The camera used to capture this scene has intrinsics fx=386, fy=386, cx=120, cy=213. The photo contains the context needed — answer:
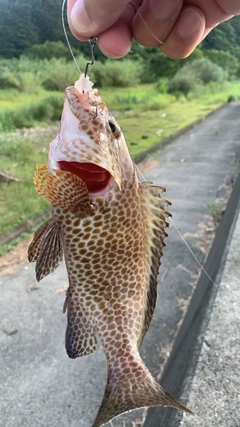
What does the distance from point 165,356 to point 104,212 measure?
7.33 ft

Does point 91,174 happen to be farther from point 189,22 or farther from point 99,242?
point 189,22

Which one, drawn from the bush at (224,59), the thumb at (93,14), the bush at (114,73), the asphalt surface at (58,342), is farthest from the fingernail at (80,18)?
the bush at (224,59)

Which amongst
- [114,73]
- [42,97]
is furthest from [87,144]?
[114,73]

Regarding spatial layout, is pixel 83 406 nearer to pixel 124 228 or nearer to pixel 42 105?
pixel 124 228

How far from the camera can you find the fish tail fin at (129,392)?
1.13 meters

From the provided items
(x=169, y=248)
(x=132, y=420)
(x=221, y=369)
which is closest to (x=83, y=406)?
(x=132, y=420)

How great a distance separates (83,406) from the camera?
8.69ft

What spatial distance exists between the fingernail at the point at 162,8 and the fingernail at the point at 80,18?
0.46 metres

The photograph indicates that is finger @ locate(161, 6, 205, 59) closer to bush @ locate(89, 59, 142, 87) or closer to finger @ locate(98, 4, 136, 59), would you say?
finger @ locate(98, 4, 136, 59)

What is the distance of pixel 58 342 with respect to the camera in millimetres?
3209

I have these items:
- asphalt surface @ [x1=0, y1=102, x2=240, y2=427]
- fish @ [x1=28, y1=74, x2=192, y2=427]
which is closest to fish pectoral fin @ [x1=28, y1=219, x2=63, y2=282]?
fish @ [x1=28, y1=74, x2=192, y2=427]

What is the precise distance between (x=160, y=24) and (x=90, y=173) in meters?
→ 0.95

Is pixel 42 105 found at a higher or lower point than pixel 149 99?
higher

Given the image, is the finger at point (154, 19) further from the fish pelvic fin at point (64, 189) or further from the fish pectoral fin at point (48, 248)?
the fish pectoral fin at point (48, 248)
